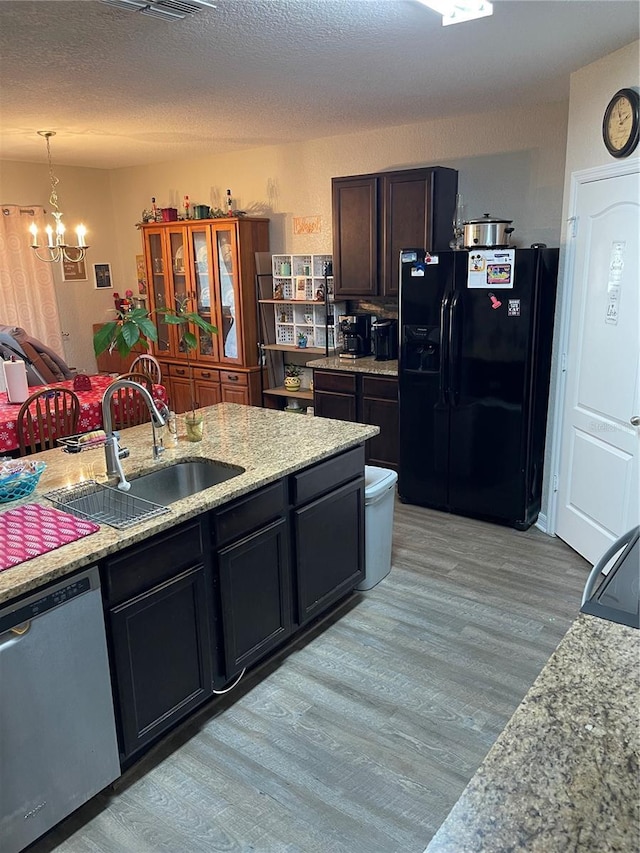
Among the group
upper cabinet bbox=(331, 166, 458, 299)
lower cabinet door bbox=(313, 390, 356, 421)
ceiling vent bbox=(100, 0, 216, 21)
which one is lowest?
lower cabinet door bbox=(313, 390, 356, 421)

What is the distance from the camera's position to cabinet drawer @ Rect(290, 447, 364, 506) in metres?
2.59

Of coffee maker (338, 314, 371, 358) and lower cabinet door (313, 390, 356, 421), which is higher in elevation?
coffee maker (338, 314, 371, 358)

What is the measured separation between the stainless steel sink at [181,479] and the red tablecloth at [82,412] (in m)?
1.12

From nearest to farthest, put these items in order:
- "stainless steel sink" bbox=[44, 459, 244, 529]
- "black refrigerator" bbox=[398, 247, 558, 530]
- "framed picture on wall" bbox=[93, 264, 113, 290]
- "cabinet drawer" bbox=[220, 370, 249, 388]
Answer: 1. "stainless steel sink" bbox=[44, 459, 244, 529]
2. "black refrigerator" bbox=[398, 247, 558, 530]
3. "cabinet drawer" bbox=[220, 370, 249, 388]
4. "framed picture on wall" bbox=[93, 264, 113, 290]

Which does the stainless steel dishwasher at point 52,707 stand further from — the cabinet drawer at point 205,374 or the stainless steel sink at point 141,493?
the cabinet drawer at point 205,374

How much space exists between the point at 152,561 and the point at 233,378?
3815 mm

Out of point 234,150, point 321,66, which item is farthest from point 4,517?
point 234,150

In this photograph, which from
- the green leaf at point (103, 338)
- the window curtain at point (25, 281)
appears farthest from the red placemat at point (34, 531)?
the window curtain at point (25, 281)

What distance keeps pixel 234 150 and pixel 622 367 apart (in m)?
4.07

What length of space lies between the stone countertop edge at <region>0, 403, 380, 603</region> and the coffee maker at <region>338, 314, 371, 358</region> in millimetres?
1667

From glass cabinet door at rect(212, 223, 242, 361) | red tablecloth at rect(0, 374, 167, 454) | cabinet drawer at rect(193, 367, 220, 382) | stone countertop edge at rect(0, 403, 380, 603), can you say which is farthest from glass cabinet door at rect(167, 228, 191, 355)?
stone countertop edge at rect(0, 403, 380, 603)

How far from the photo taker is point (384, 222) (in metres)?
4.48

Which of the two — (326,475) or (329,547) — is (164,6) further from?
(329,547)

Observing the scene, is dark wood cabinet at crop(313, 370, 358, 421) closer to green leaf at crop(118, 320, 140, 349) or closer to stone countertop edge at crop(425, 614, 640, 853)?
green leaf at crop(118, 320, 140, 349)
